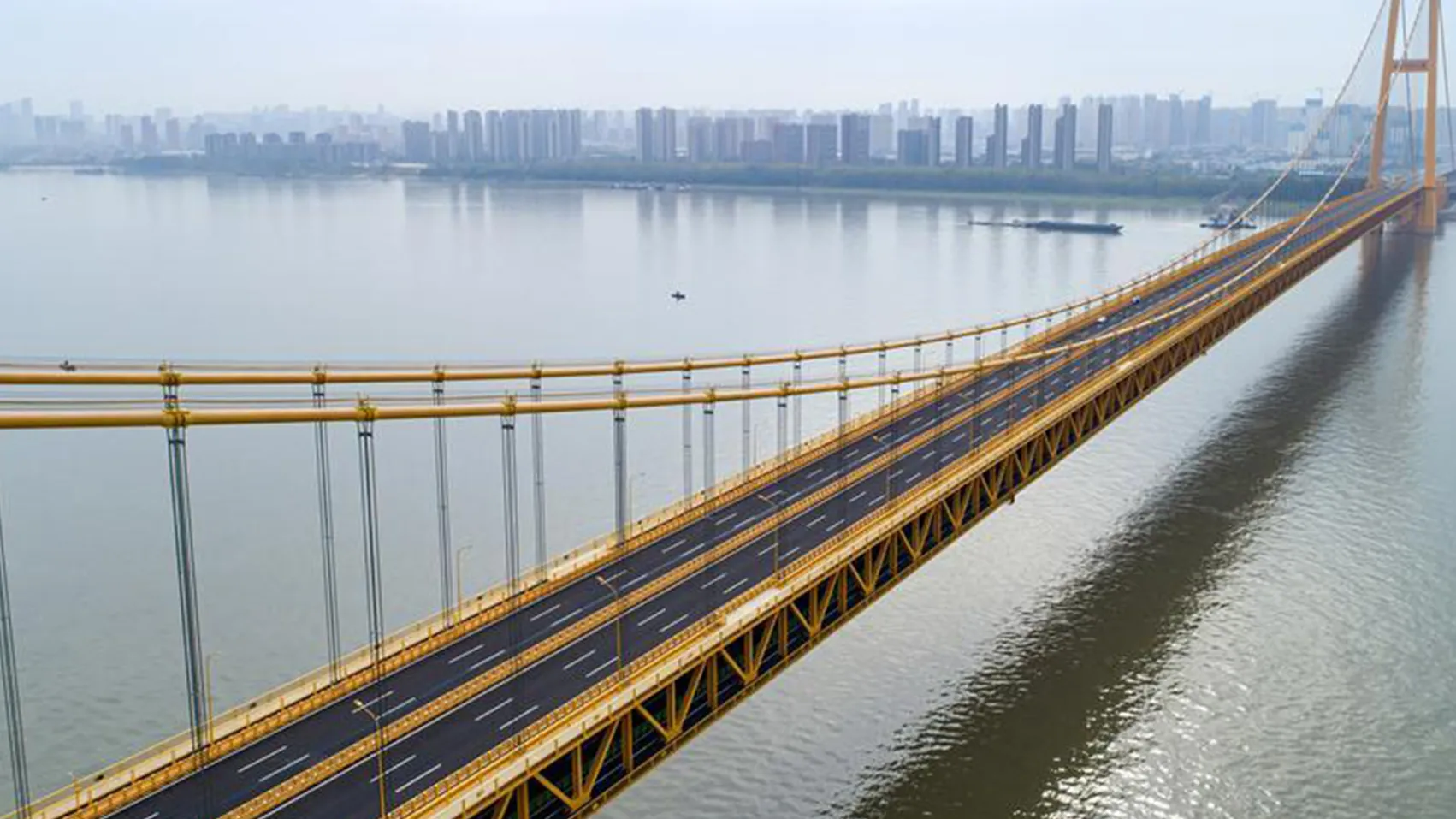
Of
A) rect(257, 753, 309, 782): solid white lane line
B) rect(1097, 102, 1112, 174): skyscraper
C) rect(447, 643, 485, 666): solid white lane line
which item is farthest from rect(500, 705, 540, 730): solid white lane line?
rect(1097, 102, 1112, 174): skyscraper

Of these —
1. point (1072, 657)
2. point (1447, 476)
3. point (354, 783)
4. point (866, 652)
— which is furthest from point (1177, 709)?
point (1447, 476)

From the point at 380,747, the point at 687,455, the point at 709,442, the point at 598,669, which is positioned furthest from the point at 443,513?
the point at 709,442

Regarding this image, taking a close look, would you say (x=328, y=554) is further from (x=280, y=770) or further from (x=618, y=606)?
(x=280, y=770)

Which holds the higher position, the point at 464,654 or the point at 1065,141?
the point at 1065,141

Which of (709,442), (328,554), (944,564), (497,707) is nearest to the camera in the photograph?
(497,707)

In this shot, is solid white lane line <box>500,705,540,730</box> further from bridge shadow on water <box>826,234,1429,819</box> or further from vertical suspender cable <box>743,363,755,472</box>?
vertical suspender cable <box>743,363,755,472</box>

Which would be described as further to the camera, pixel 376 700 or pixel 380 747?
pixel 376 700

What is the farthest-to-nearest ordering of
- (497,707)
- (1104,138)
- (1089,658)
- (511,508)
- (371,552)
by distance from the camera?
(1104,138) → (511,508) → (371,552) → (1089,658) → (497,707)

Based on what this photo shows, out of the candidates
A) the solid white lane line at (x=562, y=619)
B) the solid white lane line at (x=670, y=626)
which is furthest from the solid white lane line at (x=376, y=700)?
the solid white lane line at (x=670, y=626)
